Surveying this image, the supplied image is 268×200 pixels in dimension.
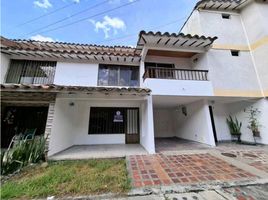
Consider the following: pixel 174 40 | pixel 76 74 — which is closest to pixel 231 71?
pixel 174 40

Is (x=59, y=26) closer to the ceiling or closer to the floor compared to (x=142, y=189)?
closer to the ceiling

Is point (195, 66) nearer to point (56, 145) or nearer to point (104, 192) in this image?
point (104, 192)

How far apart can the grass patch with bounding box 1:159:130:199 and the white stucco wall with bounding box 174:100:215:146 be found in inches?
210

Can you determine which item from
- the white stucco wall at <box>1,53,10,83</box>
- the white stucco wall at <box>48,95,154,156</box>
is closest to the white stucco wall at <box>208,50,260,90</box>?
the white stucco wall at <box>48,95,154,156</box>

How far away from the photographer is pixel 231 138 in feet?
29.3

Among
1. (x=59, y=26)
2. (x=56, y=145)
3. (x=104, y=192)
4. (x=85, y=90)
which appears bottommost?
(x=104, y=192)

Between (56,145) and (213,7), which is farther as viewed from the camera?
(213,7)

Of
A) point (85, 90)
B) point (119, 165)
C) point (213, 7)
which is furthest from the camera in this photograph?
point (213, 7)

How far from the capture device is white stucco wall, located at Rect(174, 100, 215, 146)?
24.3 ft

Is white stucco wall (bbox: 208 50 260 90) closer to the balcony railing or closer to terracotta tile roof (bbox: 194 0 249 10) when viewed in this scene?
the balcony railing

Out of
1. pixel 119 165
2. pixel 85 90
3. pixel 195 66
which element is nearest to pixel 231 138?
pixel 195 66

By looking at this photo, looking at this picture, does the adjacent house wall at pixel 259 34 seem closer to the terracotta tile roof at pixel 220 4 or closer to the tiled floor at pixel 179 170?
the terracotta tile roof at pixel 220 4

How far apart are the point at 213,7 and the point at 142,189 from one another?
11.2m

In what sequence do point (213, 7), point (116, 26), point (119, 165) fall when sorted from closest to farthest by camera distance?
point (119, 165) < point (213, 7) < point (116, 26)
